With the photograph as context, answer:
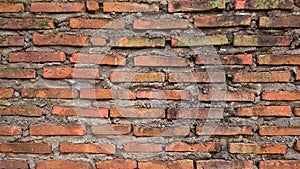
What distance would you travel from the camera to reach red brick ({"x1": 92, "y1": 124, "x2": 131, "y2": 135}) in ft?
4.98

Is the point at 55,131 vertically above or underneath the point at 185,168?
above

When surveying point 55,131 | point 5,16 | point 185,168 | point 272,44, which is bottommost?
point 185,168

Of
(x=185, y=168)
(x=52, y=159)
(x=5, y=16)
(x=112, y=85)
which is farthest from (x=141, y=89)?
(x=5, y=16)

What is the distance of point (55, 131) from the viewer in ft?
5.00

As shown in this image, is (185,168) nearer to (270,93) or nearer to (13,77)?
(270,93)

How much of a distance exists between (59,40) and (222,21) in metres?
0.77

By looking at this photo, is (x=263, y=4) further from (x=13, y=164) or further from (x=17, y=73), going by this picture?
(x=13, y=164)

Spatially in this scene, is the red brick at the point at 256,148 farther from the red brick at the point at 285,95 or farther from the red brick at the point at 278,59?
the red brick at the point at 278,59

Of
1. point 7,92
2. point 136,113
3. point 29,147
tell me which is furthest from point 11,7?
point 136,113

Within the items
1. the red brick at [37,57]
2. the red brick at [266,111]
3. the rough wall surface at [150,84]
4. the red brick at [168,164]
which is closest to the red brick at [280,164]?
the rough wall surface at [150,84]

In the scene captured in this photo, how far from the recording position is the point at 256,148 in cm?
149

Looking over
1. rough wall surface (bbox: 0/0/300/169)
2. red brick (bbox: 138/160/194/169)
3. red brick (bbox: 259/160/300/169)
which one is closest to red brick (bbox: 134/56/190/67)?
rough wall surface (bbox: 0/0/300/169)

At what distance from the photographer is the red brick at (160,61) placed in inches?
58.7

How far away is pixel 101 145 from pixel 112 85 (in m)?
0.29
